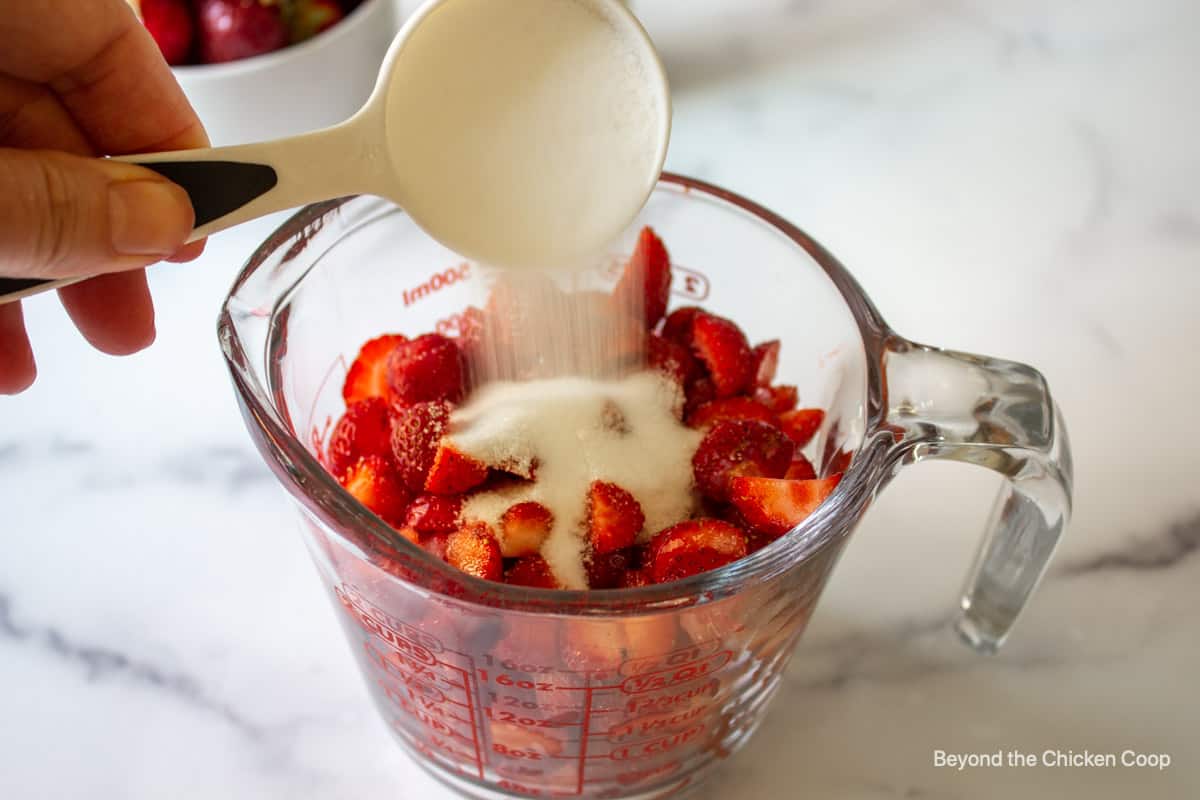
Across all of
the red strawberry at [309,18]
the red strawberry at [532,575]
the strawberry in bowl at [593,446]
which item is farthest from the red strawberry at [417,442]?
the red strawberry at [309,18]

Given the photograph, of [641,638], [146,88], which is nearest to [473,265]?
[146,88]

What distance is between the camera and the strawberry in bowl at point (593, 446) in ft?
2.57

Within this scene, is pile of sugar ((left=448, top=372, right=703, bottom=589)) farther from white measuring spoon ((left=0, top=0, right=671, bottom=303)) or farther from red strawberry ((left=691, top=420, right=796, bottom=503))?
white measuring spoon ((left=0, top=0, right=671, bottom=303))

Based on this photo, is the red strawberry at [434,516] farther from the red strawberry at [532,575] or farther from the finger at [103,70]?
the finger at [103,70]

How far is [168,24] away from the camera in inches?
48.9

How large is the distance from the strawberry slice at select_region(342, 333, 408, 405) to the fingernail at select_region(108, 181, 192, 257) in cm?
30

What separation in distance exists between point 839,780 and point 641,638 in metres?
0.32

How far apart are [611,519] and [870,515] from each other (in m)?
0.36

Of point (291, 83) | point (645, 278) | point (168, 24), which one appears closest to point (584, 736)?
point (645, 278)

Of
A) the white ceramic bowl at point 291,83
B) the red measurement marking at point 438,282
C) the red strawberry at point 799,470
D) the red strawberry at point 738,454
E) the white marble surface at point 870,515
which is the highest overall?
the white ceramic bowl at point 291,83

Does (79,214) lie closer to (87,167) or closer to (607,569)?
(87,167)

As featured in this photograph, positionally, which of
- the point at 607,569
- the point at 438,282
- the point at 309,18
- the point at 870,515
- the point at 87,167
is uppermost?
the point at 87,167

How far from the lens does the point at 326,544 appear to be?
27.3 inches

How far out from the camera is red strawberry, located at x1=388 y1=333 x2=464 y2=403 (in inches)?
35.0
